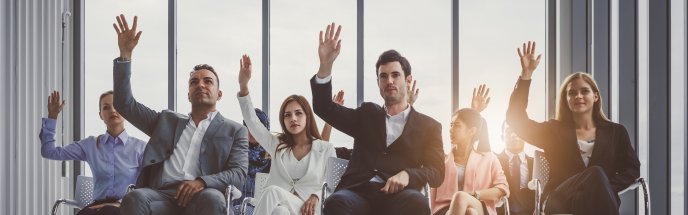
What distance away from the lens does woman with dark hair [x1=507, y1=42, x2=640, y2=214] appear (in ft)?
11.9

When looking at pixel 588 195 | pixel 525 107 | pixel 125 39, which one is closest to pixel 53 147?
pixel 125 39

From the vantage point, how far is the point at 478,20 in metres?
5.24

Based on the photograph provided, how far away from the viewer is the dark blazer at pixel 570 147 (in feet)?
12.1

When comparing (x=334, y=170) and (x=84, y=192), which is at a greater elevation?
(x=334, y=170)

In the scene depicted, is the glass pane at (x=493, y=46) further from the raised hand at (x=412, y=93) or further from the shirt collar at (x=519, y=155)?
the raised hand at (x=412, y=93)

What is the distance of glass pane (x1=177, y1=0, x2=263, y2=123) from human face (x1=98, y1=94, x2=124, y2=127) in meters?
0.98

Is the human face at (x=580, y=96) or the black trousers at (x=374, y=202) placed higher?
the human face at (x=580, y=96)

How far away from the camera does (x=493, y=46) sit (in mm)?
5176

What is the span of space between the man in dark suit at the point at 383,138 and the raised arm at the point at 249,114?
0.71 meters

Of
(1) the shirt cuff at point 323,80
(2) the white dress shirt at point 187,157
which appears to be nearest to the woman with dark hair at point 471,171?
(1) the shirt cuff at point 323,80

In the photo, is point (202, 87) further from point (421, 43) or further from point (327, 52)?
point (421, 43)

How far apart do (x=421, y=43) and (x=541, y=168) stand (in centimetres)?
153

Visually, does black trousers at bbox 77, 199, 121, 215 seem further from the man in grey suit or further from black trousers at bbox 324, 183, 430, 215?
black trousers at bbox 324, 183, 430, 215

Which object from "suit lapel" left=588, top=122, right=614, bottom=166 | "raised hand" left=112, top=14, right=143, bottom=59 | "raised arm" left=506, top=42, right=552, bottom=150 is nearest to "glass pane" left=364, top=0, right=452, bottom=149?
"raised arm" left=506, top=42, right=552, bottom=150
